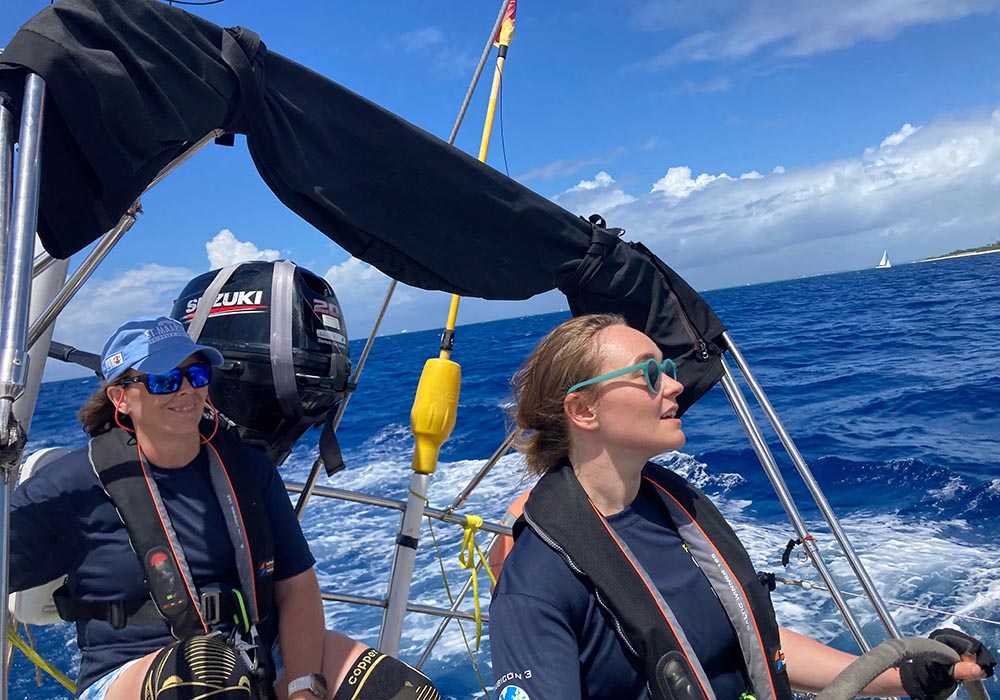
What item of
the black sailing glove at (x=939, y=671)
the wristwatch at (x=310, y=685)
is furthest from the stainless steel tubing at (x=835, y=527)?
the wristwatch at (x=310, y=685)

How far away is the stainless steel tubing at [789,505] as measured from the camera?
200 cm

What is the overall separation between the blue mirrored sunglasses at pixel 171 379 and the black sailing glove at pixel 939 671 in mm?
1745

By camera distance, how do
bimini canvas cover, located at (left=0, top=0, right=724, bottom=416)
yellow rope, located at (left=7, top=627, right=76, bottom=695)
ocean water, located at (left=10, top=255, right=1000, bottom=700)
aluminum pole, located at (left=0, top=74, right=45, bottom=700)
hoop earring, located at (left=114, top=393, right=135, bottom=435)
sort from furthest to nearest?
ocean water, located at (left=10, top=255, right=1000, bottom=700) < yellow rope, located at (left=7, top=627, right=76, bottom=695) < hoop earring, located at (left=114, top=393, right=135, bottom=435) < bimini canvas cover, located at (left=0, top=0, right=724, bottom=416) < aluminum pole, located at (left=0, top=74, right=45, bottom=700)

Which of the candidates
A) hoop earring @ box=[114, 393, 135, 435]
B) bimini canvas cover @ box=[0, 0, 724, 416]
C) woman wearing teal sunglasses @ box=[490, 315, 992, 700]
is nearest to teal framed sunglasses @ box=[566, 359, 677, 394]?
woman wearing teal sunglasses @ box=[490, 315, 992, 700]

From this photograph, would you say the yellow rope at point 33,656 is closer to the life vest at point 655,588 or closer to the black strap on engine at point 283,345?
the black strap on engine at point 283,345

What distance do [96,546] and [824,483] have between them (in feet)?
18.4

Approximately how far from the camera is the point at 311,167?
1.77 metres

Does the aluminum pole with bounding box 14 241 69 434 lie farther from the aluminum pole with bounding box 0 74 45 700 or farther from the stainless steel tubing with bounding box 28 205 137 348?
the aluminum pole with bounding box 0 74 45 700

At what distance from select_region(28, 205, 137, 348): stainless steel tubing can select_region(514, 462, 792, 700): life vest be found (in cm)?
134

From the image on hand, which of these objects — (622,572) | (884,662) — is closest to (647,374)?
(622,572)

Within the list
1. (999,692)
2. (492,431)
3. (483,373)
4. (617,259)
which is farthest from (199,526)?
(483,373)

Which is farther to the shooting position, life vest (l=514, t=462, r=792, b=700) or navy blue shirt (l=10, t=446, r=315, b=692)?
navy blue shirt (l=10, t=446, r=315, b=692)

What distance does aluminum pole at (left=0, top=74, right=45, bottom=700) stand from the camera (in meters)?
0.99

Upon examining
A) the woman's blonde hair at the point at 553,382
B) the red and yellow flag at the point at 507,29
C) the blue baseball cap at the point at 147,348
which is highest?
the red and yellow flag at the point at 507,29
